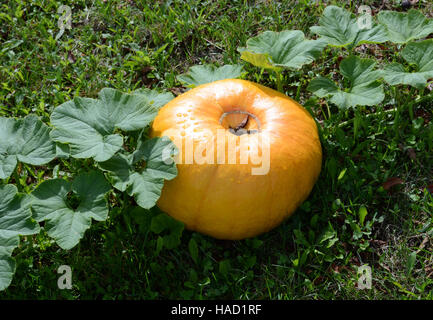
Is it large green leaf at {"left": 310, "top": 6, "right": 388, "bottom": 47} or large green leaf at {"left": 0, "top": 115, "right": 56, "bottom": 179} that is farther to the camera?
large green leaf at {"left": 310, "top": 6, "right": 388, "bottom": 47}

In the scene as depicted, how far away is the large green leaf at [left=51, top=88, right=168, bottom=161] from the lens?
2.52 metres

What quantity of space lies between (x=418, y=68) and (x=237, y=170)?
Answer: 1270 mm

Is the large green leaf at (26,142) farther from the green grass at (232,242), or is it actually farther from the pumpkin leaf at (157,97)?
the pumpkin leaf at (157,97)

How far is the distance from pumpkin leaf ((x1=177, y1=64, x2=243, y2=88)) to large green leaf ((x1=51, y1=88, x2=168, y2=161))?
535 millimetres

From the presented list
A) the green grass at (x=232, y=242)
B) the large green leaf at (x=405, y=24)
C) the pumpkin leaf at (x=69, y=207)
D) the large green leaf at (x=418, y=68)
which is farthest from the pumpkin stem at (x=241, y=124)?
the large green leaf at (x=405, y=24)

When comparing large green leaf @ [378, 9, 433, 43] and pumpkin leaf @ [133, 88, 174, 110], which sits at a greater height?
large green leaf @ [378, 9, 433, 43]

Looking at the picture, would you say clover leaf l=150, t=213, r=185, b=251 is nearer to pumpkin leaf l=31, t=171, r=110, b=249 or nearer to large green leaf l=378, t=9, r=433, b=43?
pumpkin leaf l=31, t=171, r=110, b=249

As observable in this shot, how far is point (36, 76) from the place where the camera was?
357 centimetres

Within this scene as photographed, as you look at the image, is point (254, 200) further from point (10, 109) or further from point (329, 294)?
point (10, 109)

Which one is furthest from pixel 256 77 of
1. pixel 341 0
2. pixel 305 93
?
pixel 341 0

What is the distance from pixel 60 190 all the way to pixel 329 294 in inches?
54.6

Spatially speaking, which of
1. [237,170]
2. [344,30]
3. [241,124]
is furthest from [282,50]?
[237,170]

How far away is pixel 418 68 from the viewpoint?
2965 millimetres

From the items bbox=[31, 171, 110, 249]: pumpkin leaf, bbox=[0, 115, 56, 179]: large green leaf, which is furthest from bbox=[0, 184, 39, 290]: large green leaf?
bbox=[0, 115, 56, 179]: large green leaf
